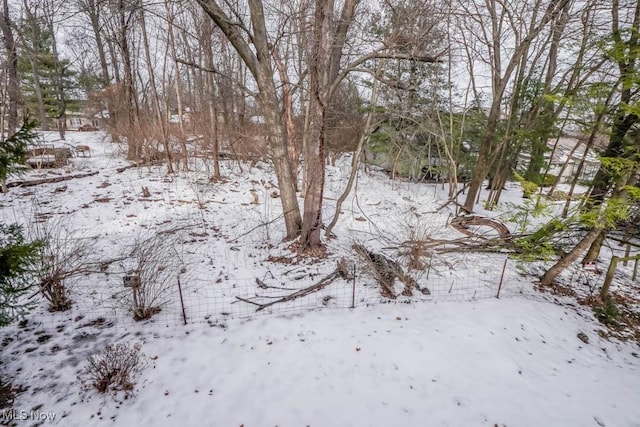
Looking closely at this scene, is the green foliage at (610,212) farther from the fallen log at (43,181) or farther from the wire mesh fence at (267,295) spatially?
the fallen log at (43,181)

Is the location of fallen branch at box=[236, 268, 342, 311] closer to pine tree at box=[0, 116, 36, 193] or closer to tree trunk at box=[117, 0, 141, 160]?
pine tree at box=[0, 116, 36, 193]

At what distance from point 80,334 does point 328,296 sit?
11.8 feet

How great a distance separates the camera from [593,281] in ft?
20.2

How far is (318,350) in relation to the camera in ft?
11.9

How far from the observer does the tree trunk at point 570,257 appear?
493 cm

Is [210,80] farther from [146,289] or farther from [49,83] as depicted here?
[49,83]

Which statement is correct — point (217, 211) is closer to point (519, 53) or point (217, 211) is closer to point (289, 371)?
point (289, 371)

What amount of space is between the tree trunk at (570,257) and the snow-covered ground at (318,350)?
12.1 inches

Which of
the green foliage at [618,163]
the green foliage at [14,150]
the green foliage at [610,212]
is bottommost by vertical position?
the green foliage at [610,212]

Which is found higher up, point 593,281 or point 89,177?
point 89,177

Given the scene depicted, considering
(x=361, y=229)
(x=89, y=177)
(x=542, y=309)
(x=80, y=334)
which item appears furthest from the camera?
(x=89, y=177)

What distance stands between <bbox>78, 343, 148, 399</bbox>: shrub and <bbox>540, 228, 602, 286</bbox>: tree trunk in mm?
7282

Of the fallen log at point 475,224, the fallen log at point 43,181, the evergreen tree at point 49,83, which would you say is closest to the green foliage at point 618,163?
the fallen log at point 475,224

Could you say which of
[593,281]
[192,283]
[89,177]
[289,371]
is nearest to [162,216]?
[192,283]
